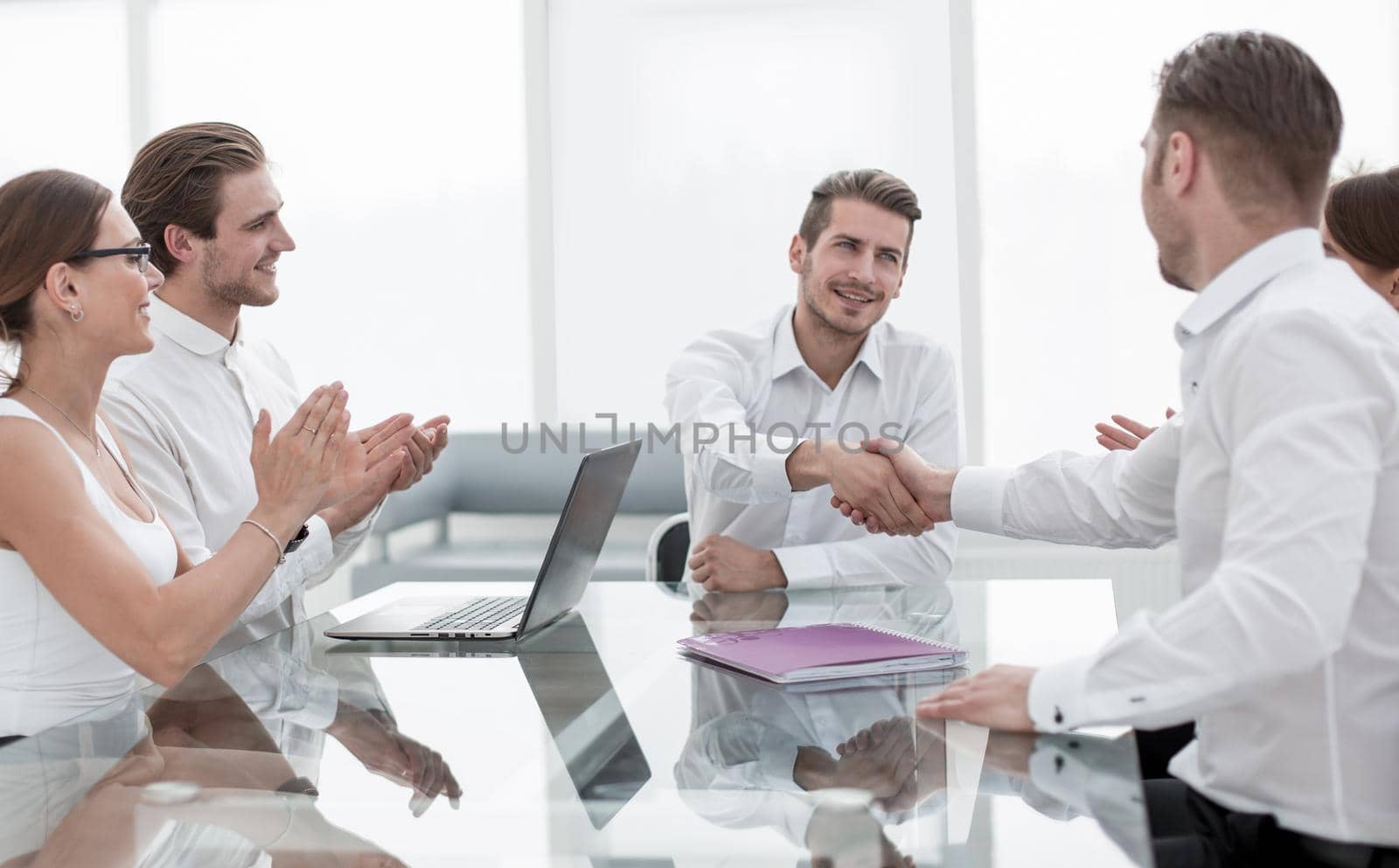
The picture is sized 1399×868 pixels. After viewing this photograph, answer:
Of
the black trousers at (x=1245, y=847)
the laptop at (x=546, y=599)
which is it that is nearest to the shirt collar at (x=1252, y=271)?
the black trousers at (x=1245, y=847)

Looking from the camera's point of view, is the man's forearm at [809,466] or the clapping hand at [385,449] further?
the man's forearm at [809,466]

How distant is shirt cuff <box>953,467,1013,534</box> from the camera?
2.12 metres

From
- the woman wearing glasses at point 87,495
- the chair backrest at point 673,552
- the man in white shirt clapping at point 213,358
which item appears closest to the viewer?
the woman wearing glasses at point 87,495

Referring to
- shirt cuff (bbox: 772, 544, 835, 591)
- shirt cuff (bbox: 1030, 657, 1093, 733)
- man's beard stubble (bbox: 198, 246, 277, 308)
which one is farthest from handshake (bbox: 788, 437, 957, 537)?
man's beard stubble (bbox: 198, 246, 277, 308)

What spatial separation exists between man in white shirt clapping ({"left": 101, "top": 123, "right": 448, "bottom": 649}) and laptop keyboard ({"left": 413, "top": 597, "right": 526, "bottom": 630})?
37 centimetres

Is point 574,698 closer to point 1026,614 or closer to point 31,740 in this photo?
point 31,740

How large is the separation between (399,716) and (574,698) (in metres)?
0.22

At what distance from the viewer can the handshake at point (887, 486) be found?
234 cm

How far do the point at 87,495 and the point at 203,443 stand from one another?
2.73 ft

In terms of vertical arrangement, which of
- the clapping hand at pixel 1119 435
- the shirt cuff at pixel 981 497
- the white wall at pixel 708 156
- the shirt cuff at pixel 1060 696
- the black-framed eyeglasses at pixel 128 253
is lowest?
the shirt cuff at pixel 1060 696

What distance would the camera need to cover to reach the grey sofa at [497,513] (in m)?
4.54

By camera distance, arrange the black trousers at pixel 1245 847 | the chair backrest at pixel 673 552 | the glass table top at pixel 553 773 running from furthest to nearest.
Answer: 1. the chair backrest at pixel 673 552
2. the black trousers at pixel 1245 847
3. the glass table top at pixel 553 773

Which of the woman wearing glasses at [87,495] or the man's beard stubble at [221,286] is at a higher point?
the man's beard stubble at [221,286]

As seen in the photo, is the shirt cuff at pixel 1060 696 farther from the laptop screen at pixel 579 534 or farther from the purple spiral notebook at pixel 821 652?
the laptop screen at pixel 579 534
